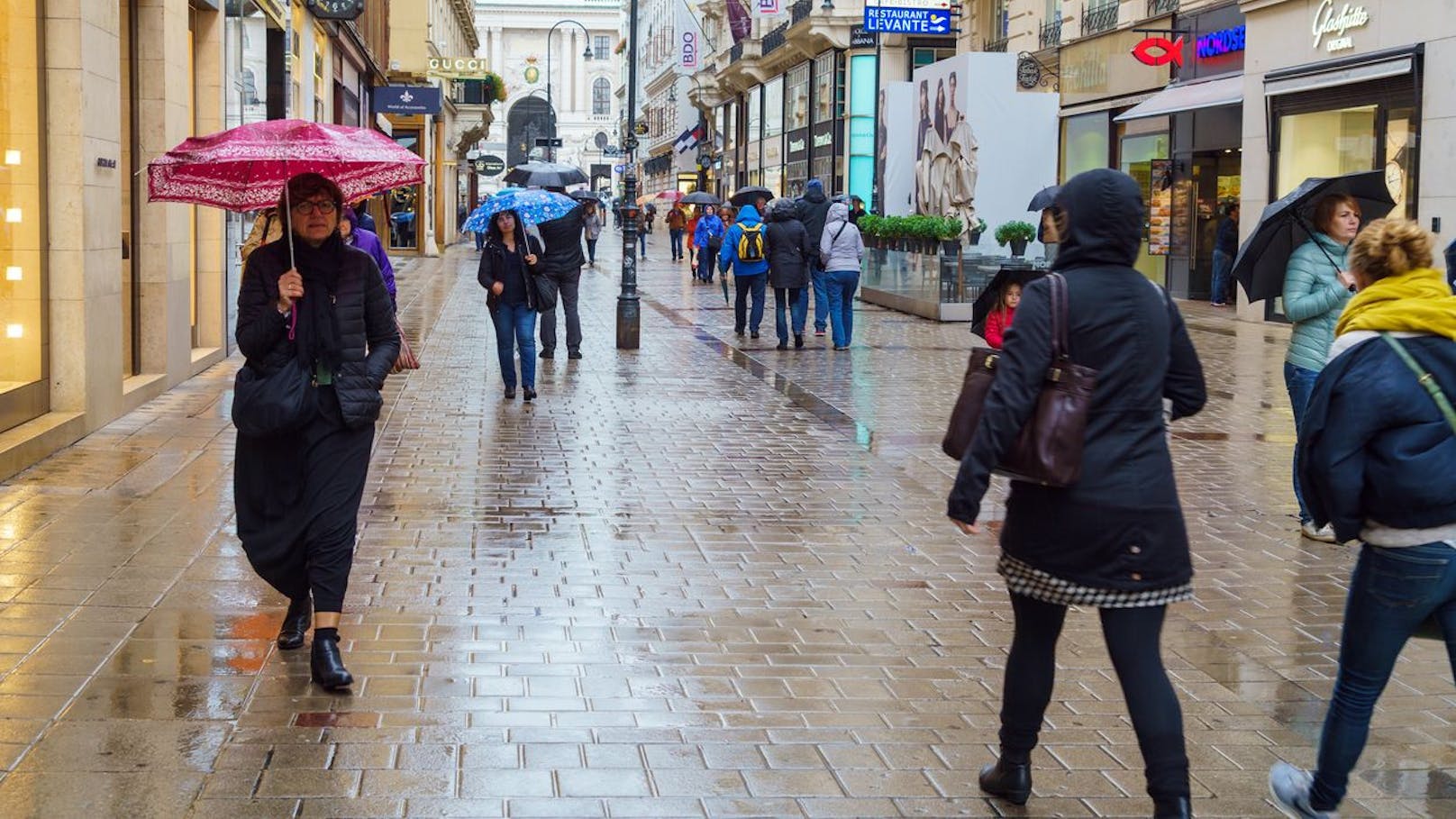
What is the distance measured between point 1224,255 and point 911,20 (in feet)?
32.9

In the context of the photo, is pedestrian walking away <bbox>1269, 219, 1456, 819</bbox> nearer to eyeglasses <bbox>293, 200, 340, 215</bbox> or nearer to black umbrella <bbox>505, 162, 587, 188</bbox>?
eyeglasses <bbox>293, 200, 340, 215</bbox>

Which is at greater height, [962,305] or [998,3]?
[998,3]

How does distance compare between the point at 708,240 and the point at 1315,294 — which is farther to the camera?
the point at 708,240

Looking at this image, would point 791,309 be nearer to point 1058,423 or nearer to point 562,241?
point 562,241

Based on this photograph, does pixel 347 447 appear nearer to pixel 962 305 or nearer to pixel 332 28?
pixel 962 305

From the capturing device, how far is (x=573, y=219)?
612 inches

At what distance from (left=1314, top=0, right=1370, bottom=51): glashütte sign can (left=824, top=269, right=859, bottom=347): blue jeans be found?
8.32 meters

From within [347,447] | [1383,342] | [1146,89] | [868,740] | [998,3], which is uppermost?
[998,3]

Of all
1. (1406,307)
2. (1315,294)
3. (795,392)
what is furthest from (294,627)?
(795,392)

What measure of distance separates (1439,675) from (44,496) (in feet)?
22.1

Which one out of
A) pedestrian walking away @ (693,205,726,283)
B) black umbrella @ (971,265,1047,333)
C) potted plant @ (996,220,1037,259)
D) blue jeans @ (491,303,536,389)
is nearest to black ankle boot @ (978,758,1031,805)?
black umbrella @ (971,265,1047,333)

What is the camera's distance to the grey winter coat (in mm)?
18391

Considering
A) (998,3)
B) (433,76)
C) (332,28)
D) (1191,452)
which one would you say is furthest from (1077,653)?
(433,76)

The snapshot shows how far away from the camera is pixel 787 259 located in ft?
61.3
